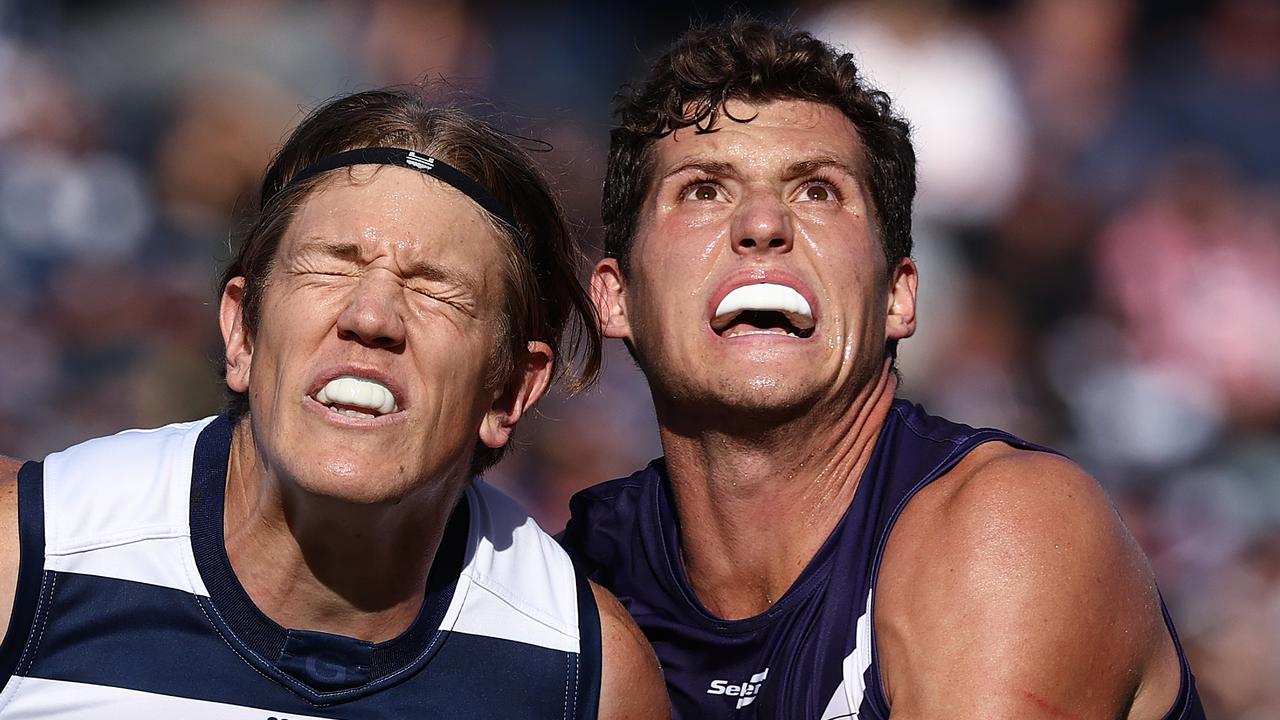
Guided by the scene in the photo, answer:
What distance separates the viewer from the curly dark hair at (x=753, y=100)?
12.1 feet

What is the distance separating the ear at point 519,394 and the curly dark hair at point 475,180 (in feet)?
0.13

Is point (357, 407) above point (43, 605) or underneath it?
above

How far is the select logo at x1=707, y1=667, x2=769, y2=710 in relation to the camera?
319cm

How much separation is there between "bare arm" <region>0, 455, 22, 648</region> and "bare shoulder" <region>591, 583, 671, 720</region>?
121 cm

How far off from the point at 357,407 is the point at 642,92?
157 cm

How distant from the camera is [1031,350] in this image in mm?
6945

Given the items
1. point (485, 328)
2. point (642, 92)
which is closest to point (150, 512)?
point (485, 328)

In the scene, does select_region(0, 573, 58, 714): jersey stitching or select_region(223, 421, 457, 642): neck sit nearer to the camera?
select_region(0, 573, 58, 714): jersey stitching

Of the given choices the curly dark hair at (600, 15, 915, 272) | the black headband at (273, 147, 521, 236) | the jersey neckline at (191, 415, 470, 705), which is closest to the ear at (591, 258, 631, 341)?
the curly dark hair at (600, 15, 915, 272)


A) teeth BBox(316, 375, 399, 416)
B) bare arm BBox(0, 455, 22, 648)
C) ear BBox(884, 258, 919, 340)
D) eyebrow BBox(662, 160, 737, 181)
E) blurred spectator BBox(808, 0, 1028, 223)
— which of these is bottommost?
bare arm BBox(0, 455, 22, 648)

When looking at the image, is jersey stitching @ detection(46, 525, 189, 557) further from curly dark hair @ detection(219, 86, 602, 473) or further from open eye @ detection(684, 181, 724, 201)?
open eye @ detection(684, 181, 724, 201)

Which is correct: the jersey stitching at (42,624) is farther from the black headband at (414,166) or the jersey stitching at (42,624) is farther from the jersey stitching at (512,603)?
the black headband at (414,166)

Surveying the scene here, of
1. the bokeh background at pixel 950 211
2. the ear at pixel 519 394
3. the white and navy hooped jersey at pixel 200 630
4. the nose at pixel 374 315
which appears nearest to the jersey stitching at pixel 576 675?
the white and navy hooped jersey at pixel 200 630

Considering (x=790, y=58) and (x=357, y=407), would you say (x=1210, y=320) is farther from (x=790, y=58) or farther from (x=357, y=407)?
(x=357, y=407)
